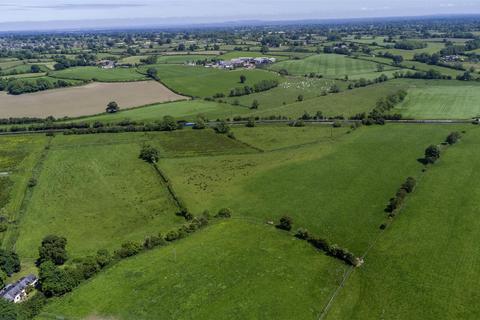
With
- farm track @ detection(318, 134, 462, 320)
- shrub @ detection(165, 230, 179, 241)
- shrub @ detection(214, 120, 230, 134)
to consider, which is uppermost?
shrub @ detection(214, 120, 230, 134)

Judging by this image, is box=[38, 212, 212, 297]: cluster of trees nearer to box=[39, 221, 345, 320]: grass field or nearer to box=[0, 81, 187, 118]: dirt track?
box=[39, 221, 345, 320]: grass field

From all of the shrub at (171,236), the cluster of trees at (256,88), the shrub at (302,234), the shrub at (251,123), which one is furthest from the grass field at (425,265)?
the cluster of trees at (256,88)

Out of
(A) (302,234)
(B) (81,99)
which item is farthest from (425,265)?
(B) (81,99)

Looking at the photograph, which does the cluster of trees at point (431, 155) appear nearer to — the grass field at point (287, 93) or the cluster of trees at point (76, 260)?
the cluster of trees at point (76, 260)

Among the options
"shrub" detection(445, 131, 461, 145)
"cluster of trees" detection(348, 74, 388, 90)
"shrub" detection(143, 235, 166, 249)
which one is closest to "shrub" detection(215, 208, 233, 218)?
"shrub" detection(143, 235, 166, 249)

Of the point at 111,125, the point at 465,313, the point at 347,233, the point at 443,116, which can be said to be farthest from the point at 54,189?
the point at 443,116
